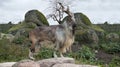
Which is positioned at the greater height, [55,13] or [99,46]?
[55,13]

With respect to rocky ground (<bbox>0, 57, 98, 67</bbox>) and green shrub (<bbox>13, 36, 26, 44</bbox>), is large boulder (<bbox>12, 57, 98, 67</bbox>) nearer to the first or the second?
rocky ground (<bbox>0, 57, 98, 67</bbox>)

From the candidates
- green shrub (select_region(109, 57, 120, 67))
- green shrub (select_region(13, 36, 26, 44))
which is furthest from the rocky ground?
green shrub (select_region(13, 36, 26, 44))

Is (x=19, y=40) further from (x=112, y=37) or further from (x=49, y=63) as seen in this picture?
(x=49, y=63)

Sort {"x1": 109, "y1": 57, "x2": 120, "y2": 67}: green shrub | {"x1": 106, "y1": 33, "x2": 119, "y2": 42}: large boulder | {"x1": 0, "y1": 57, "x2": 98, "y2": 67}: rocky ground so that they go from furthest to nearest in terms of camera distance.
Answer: {"x1": 106, "y1": 33, "x2": 119, "y2": 42}: large boulder → {"x1": 109, "y1": 57, "x2": 120, "y2": 67}: green shrub → {"x1": 0, "y1": 57, "x2": 98, "y2": 67}: rocky ground

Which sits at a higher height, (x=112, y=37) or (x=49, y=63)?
(x=112, y=37)

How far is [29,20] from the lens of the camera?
24484 mm

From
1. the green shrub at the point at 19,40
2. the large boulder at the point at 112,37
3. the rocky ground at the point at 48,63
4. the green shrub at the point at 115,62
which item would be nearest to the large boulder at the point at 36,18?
the green shrub at the point at 19,40

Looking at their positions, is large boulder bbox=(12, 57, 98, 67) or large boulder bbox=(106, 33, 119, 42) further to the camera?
large boulder bbox=(106, 33, 119, 42)

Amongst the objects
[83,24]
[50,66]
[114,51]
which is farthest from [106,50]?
[50,66]

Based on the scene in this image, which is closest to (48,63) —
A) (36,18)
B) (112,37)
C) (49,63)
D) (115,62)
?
(49,63)

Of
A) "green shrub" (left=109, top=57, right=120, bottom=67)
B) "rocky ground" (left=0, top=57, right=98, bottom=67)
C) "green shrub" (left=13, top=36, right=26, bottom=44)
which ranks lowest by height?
"green shrub" (left=109, top=57, right=120, bottom=67)

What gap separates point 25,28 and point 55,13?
459 centimetres

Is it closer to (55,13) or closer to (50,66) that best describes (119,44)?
(55,13)

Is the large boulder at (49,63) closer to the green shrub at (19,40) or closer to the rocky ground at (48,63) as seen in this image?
the rocky ground at (48,63)
